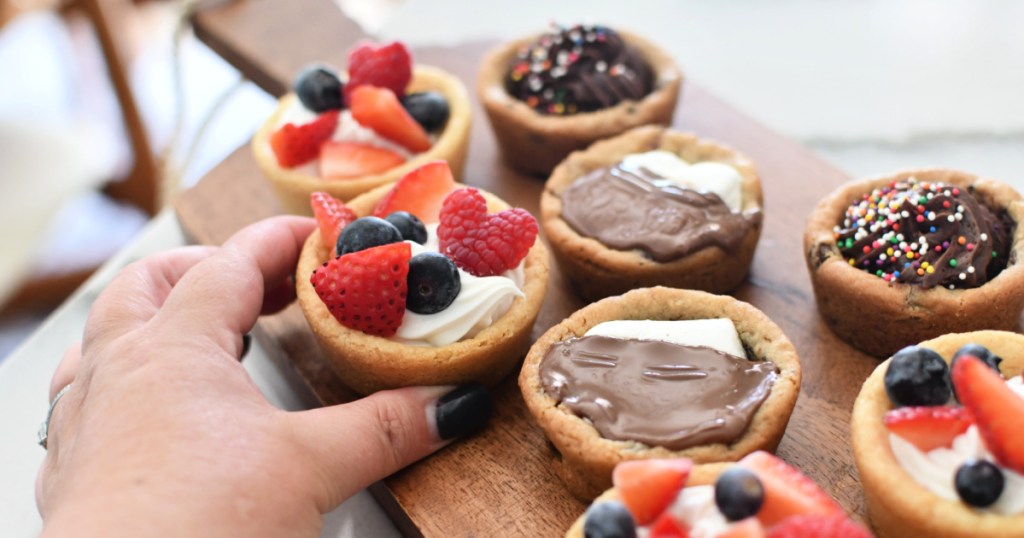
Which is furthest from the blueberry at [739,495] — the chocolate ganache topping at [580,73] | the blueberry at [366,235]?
the chocolate ganache topping at [580,73]

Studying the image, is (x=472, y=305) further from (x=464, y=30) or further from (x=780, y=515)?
(x=464, y=30)

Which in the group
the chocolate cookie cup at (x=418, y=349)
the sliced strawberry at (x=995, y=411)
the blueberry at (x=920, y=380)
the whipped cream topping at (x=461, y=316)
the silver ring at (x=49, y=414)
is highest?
the sliced strawberry at (x=995, y=411)

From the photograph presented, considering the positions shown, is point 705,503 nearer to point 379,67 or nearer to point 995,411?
point 995,411

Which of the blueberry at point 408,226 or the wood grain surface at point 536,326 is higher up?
the blueberry at point 408,226

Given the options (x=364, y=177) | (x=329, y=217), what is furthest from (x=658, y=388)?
(x=364, y=177)

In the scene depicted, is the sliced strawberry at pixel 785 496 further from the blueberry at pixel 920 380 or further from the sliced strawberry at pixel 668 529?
the blueberry at pixel 920 380
